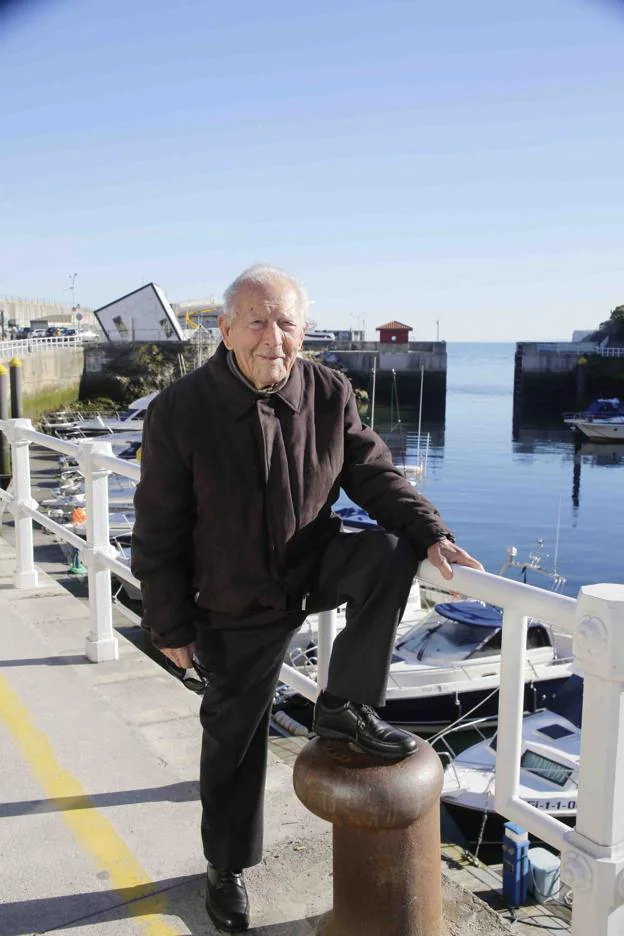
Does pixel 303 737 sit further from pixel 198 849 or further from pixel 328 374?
pixel 328 374

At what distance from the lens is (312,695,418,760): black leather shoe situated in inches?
89.3

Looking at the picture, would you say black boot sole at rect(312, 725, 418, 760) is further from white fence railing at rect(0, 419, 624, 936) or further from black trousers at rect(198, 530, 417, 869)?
white fence railing at rect(0, 419, 624, 936)

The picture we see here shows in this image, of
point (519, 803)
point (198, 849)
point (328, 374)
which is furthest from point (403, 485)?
point (198, 849)

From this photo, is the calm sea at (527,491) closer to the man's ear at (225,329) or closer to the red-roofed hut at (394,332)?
the red-roofed hut at (394,332)

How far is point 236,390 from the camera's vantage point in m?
2.39

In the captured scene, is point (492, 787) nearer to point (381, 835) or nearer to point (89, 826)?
point (89, 826)

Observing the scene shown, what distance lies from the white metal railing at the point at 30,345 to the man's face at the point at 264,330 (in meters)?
36.7

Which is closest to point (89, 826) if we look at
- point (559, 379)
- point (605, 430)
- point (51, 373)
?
point (51, 373)

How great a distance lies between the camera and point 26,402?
3944 cm

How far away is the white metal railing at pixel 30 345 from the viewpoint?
3988 centimetres

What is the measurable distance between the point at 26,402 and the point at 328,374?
3909 cm

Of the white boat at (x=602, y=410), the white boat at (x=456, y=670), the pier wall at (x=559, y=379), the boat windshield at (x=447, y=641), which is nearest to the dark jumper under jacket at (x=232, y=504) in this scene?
the white boat at (x=456, y=670)

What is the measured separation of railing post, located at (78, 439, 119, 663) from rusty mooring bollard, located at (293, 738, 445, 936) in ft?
8.19

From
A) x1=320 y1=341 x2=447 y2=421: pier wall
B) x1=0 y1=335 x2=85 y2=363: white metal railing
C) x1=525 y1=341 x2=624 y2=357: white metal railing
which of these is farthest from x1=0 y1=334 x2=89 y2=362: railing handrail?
x1=525 y1=341 x2=624 y2=357: white metal railing
